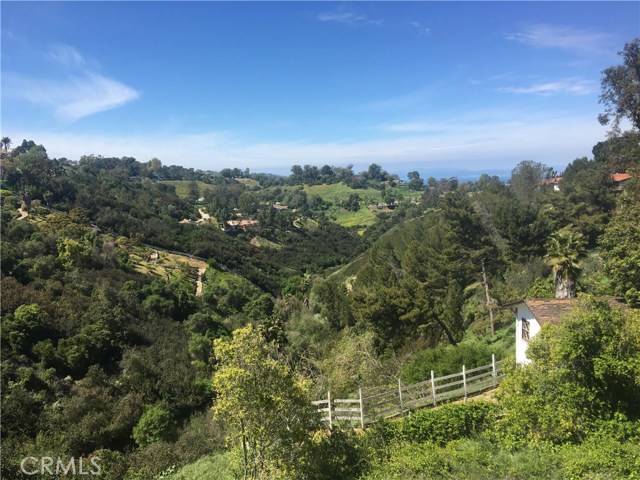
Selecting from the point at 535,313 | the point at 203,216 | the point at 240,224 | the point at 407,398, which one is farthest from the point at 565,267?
the point at 203,216

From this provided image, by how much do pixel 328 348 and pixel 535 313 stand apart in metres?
13.8

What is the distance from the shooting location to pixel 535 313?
14.5 m

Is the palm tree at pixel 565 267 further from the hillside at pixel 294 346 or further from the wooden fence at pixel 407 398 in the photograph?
the wooden fence at pixel 407 398

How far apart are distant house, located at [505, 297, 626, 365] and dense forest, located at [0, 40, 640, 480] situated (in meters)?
1.38

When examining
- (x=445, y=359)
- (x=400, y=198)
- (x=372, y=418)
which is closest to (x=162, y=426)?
(x=372, y=418)

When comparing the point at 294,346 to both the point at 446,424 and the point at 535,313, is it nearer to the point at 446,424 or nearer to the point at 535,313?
the point at 535,313

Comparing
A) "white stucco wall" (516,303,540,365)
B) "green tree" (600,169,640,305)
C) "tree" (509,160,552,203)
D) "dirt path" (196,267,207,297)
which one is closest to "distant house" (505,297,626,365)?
"white stucco wall" (516,303,540,365)

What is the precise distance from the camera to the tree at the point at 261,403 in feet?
24.1

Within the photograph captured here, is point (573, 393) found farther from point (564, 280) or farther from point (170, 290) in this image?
point (170, 290)

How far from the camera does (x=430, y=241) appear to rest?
35.4 metres

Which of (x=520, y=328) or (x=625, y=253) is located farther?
(x=625, y=253)

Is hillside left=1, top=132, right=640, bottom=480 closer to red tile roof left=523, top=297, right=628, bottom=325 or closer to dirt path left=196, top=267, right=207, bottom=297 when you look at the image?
dirt path left=196, top=267, right=207, bottom=297

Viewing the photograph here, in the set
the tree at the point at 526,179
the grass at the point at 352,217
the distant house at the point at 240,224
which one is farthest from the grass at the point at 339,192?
the tree at the point at 526,179

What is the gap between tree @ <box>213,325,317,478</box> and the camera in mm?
7355
